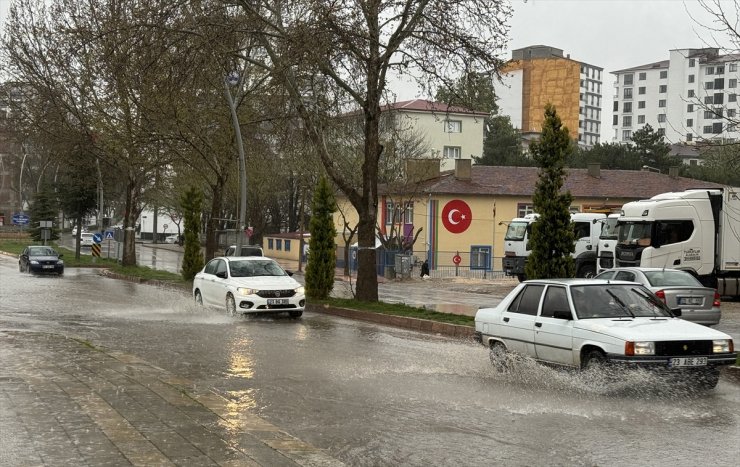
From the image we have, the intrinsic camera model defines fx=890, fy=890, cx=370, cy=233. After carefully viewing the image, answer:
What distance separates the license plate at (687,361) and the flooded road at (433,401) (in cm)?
31

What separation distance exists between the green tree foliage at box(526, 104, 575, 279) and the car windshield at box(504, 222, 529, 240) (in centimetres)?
1972

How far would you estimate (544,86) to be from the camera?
12631 centimetres

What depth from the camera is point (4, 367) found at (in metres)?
11.4

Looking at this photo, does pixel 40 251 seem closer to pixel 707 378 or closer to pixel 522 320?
pixel 522 320

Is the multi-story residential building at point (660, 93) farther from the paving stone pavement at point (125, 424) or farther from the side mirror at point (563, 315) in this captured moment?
the paving stone pavement at point (125, 424)

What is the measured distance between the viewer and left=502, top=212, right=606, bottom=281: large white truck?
1432 inches

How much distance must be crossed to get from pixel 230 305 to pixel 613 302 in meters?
12.6

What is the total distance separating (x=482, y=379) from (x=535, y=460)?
4.60 m

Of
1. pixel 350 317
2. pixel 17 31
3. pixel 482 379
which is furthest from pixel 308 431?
pixel 17 31

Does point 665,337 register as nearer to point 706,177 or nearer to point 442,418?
point 442,418

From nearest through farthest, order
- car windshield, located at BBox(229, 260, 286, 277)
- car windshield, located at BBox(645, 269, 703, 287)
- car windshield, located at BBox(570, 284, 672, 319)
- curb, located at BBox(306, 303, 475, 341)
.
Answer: car windshield, located at BBox(570, 284, 672, 319) → curb, located at BBox(306, 303, 475, 341) → car windshield, located at BBox(645, 269, 703, 287) → car windshield, located at BBox(229, 260, 286, 277)

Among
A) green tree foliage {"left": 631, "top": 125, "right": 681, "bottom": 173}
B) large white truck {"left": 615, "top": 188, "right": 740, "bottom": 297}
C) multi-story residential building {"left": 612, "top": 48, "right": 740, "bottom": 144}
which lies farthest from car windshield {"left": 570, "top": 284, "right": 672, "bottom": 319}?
multi-story residential building {"left": 612, "top": 48, "right": 740, "bottom": 144}

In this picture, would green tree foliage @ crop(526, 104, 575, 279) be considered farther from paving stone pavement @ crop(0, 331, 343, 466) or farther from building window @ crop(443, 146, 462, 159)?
building window @ crop(443, 146, 462, 159)

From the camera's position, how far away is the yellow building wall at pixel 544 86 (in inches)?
4919
